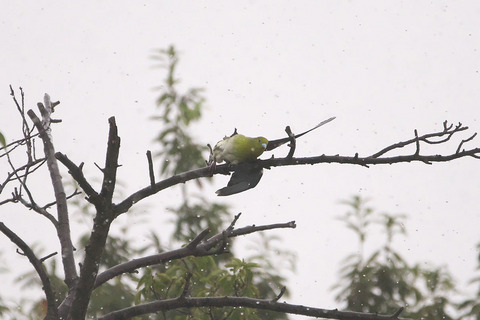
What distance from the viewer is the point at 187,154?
8.32 m

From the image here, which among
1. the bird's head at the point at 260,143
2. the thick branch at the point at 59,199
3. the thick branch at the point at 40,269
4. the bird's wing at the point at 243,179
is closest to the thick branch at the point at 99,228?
the thick branch at the point at 40,269

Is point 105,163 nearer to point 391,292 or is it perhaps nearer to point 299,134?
point 299,134

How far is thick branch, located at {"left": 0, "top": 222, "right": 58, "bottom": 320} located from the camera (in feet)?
9.59

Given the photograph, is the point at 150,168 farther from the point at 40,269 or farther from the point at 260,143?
the point at 260,143

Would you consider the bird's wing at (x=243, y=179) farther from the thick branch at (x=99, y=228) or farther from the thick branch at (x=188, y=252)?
the thick branch at (x=99, y=228)

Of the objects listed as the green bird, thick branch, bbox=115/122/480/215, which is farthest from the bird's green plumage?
thick branch, bbox=115/122/480/215

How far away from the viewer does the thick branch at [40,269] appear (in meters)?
2.92

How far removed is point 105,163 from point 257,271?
4234 mm

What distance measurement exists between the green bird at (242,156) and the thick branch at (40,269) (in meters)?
1.15

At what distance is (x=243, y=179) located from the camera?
12.0 ft

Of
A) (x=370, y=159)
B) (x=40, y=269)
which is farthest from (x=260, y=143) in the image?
(x=40, y=269)

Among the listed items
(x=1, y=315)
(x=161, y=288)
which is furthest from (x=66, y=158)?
(x=1, y=315)

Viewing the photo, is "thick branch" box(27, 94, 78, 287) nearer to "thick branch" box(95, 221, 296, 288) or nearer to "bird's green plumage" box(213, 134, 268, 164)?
"thick branch" box(95, 221, 296, 288)

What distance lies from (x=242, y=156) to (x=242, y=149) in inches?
2.0
